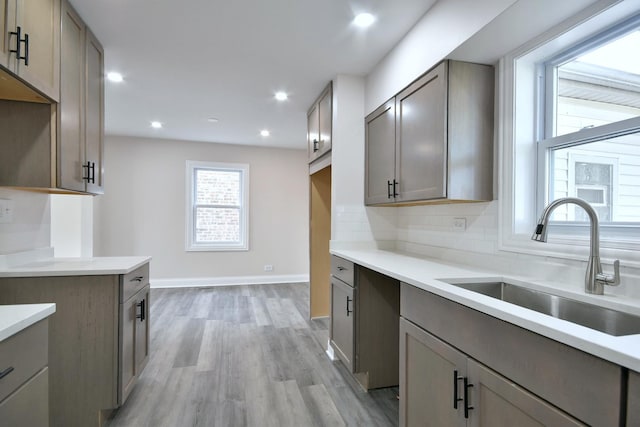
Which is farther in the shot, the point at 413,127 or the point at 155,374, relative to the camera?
the point at 155,374

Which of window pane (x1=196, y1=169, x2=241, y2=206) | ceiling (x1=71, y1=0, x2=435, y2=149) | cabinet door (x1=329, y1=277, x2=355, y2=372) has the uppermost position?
ceiling (x1=71, y1=0, x2=435, y2=149)

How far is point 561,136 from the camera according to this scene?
5.41ft

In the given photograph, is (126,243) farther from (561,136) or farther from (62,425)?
(561,136)

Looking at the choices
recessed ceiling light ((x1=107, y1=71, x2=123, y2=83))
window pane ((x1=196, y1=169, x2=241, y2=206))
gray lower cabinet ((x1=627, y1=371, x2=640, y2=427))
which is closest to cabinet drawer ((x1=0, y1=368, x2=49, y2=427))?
gray lower cabinet ((x1=627, y1=371, x2=640, y2=427))

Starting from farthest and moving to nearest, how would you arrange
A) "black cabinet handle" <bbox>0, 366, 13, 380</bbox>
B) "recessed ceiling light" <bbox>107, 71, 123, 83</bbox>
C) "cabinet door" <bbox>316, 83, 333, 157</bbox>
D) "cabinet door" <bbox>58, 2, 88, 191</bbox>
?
"cabinet door" <bbox>316, 83, 333, 157</bbox> → "recessed ceiling light" <bbox>107, 71, 123, 83</bbox> → "cabinet door" <bbox>58, 2, 88, 191</bbox> → "black cabinet handle" <bbox>0, 366, 13, 380</bbox>

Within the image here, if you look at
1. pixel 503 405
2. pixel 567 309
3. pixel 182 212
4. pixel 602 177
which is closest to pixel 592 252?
pixel 567 309

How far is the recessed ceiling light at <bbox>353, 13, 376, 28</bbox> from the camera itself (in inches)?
80.5

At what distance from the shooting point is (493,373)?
1072mm

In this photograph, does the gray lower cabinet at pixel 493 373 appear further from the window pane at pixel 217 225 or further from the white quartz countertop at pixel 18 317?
the window pane at pixel 217 225

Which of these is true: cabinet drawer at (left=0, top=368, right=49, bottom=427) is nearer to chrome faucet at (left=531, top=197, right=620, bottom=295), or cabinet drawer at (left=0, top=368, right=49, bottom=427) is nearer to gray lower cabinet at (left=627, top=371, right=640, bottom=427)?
gray lower cabinet at (left=627, top=371, right=640, bottom=427)

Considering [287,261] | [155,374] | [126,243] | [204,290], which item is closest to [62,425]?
[155,374]

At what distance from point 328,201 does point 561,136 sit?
2577 mm

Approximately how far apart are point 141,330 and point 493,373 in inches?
86.8

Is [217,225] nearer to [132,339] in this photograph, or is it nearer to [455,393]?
[132,339]
